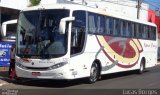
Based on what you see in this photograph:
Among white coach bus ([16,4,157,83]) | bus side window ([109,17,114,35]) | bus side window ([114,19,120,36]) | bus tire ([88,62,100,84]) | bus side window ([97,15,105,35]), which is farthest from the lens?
bus side window ([114,19,120,36])

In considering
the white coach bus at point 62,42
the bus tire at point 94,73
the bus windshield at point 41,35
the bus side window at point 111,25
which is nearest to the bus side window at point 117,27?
the bus side window at point 111,25

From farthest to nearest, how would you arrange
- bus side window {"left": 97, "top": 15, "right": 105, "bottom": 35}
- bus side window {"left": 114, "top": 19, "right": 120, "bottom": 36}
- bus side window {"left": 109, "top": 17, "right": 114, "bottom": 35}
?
bus side window {"left": 114, "top": 19, "right": 120, "bottom": 36} → bus side window {"left": 109, "top": 17, "right": 114, "bottom": 35} → bus side window {"left": 97, "top": 15, "right": 105, "bottom": 35}

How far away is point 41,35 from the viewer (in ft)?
53.0

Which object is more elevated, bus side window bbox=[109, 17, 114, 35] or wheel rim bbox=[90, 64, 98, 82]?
bus side window bbox=[109, 17, 114, 35]

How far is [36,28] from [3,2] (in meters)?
14.9

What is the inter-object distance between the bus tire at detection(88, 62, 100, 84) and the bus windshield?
2407 millimetres

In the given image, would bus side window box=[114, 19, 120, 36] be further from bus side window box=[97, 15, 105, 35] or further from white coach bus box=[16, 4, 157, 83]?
bus side window box=[97, 15, 105, 35]

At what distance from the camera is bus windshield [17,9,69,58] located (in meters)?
15.9

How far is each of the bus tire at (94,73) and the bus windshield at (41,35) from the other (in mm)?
2407

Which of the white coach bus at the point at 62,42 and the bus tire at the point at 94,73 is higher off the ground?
the white coach bus at the point at 62,42

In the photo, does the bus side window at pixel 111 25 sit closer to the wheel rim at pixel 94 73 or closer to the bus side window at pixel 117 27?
the bus side window at pixel 117 27

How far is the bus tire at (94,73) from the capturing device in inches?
697

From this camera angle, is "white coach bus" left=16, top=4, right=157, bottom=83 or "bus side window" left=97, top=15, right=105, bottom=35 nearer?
"white coach bus" left=16, top=4, right=157, bottom=83

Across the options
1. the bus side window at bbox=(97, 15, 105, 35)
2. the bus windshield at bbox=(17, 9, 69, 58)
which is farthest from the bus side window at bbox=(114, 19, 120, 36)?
the bus windshield at bbox=(17, 9, 69, 58)
